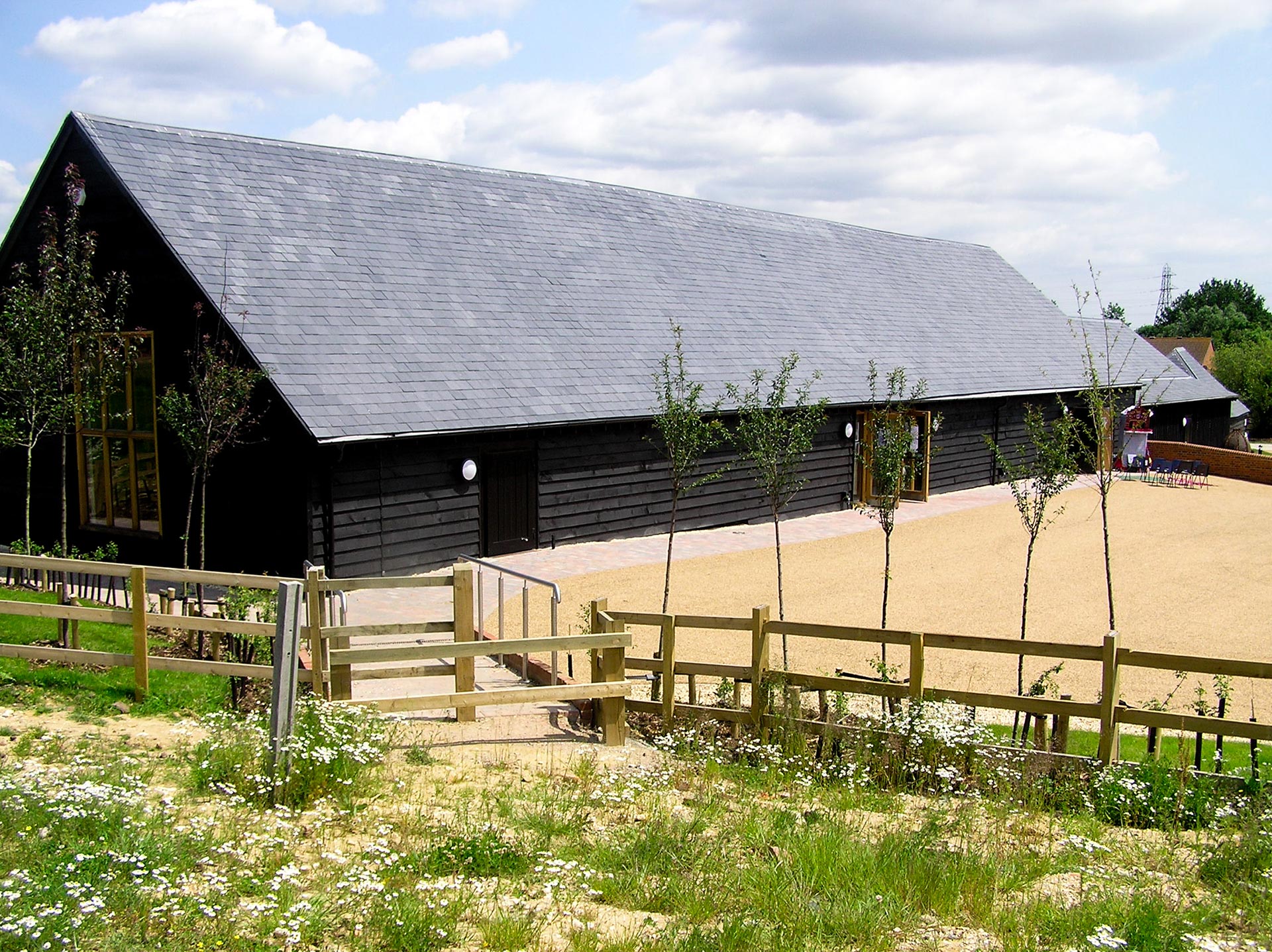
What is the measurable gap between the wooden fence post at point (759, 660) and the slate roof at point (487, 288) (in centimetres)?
847

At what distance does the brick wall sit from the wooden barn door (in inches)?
1004

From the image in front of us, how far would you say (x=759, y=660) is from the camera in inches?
383

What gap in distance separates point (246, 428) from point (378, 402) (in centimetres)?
198

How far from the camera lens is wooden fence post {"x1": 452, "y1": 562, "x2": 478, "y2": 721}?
32.3 ft

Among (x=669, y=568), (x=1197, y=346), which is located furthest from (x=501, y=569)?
(x=1197, y=346)

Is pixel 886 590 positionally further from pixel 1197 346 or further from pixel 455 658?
pixel 1197 346

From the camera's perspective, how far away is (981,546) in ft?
72.2

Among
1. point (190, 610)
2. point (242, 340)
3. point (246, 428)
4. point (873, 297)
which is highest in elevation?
point (873, 297)

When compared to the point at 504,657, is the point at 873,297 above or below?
above

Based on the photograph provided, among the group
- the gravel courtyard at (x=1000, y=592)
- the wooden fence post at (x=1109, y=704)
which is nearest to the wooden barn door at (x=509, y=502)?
the gravel courtyard at (x=1000, y=592)

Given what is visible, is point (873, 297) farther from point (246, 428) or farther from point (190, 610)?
point (190, 610)

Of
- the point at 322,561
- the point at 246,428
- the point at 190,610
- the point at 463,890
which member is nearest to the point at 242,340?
the point at 246,428

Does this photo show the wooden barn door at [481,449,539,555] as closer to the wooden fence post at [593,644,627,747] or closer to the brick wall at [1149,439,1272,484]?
the wooden fence post at [593,644,627,747]

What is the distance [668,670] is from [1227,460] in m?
31.7
